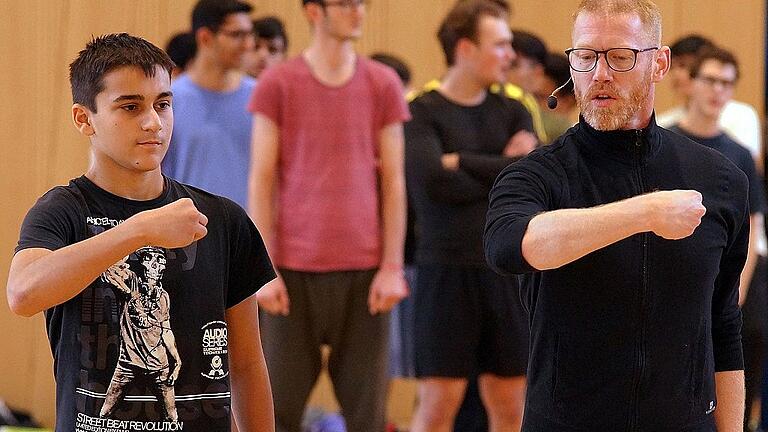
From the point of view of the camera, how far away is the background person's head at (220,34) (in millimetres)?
4508

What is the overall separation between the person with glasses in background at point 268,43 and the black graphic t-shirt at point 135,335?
353cm

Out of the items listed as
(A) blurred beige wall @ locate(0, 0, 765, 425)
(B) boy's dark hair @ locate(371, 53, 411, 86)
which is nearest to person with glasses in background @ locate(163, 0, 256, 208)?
(A) blurred beige wall @ locate(0, 0, 765, 425)

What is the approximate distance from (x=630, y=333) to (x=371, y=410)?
1920mm

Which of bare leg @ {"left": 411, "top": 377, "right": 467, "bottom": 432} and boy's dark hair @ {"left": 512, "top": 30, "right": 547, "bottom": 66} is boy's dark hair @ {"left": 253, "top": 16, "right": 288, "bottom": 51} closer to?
boy's dark hair @ {"left": 512, "top": 30, "right": 547, "bottom": 66}

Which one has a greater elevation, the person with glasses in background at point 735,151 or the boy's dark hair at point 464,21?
the boy's dark hair at point 464,21

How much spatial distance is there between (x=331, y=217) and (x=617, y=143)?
6.24 ft

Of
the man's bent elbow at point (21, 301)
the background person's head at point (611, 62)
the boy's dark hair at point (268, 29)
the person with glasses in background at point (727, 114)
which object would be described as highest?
the boy's dark hair at point (268, 29)

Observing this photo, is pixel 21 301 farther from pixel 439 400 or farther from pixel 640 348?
pixel 439 400

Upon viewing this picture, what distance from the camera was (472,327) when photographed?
421 cm

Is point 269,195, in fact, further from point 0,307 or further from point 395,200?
point 0,307

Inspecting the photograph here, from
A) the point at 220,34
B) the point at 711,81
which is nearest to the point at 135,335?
the point at 220,34

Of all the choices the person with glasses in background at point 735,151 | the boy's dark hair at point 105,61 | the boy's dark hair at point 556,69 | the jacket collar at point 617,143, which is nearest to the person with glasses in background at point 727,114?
the person with glasses in background at point 735,151

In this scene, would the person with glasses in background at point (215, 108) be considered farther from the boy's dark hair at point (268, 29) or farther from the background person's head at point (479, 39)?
the boy's dark hair at point (268, 29)

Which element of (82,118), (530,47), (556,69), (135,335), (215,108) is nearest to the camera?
(135,335)
